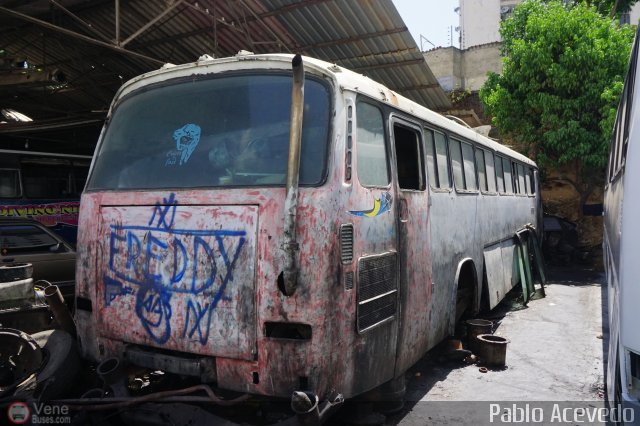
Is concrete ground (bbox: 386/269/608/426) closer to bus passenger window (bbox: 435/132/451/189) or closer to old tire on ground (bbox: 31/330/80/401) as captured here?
bus passenger window (bbox: 435/132/451/189)

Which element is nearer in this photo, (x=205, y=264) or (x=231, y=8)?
(x=205, y=264)

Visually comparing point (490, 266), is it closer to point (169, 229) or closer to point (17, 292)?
point (169, 229)

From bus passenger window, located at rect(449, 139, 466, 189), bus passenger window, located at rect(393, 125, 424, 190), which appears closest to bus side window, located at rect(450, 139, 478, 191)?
bus passenger window, located at rect(449, 139, 466, 189)

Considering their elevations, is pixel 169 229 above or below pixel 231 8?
below

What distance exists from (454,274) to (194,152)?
299 cm

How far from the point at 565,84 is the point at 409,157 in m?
11.2

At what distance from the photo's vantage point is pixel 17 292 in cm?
432

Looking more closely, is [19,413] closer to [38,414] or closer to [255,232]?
[38,414]

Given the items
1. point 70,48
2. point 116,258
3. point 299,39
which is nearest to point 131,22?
point 70,48

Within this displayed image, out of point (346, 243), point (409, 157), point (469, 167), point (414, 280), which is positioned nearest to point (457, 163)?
point (469, 167)

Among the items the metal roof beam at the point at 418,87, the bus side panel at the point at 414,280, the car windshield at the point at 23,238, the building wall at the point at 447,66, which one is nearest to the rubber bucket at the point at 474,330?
the bus side panel at the point at 414,280

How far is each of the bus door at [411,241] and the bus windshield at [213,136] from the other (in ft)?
3.10

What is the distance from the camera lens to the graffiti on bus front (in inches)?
122

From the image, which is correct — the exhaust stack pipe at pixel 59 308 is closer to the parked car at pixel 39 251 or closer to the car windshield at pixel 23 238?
the parked car at pixel 39 251
